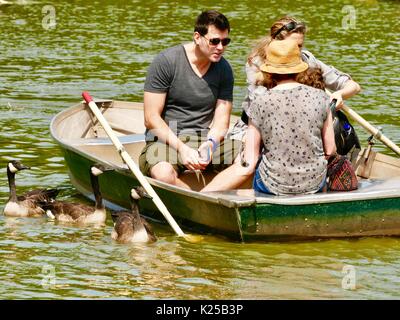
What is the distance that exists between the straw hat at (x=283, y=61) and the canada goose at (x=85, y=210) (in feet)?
6.97

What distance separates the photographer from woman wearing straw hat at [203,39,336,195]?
8.83m

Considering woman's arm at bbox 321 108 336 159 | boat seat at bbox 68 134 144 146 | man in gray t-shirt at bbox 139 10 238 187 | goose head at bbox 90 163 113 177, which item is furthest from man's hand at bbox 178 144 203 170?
boat seat at bbox 68 134 144 146

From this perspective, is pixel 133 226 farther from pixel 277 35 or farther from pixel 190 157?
pixel 277 35

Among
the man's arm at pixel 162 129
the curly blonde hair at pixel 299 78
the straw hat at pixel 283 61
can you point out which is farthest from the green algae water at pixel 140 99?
the straw hat at pixel 283 61

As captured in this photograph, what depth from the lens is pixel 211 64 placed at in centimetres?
1005

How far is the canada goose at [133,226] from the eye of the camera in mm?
9516

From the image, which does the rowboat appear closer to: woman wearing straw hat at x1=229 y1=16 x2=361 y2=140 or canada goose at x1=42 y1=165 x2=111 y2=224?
canada goose at x1=42 y1=165 x2=111 y2=224

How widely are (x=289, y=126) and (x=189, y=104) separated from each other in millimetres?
1382

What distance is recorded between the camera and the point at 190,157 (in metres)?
9.62

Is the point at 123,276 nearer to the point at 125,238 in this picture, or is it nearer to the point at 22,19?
the point at 125,238

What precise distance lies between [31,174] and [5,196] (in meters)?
1.01

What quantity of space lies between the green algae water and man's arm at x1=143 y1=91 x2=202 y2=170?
63cm

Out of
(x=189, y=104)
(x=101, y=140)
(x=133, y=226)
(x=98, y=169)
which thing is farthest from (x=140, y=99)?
(x=133, y=226)

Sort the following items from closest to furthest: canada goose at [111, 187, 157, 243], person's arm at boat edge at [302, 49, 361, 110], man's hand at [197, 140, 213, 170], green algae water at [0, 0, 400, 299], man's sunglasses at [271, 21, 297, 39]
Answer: green algae water at [0, 0, 400, 299] < man's sunglasses at [271, 21, 297, 39] < canada goose at [111, 187, 157, 243] < man's hand at [197, 140, 213, 170] < person's arm at boat edge at [302, 49, 361, 110]
